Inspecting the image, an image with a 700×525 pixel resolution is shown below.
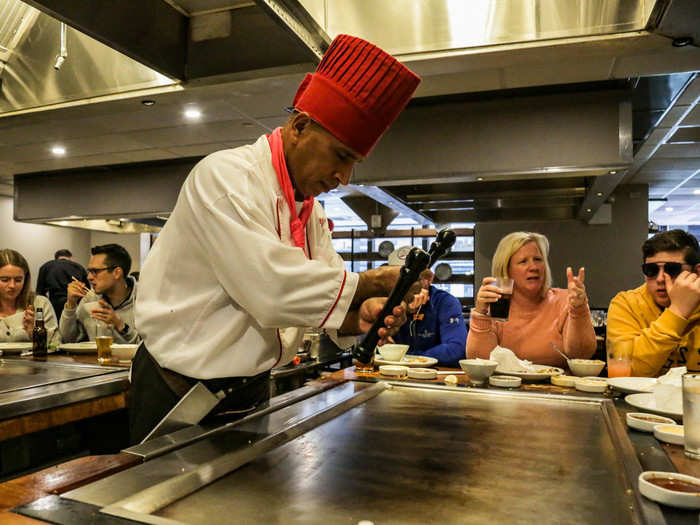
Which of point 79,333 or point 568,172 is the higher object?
point 568,172

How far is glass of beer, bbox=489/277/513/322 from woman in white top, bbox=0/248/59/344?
2.77m

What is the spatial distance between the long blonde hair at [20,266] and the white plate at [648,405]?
3624 millimetres

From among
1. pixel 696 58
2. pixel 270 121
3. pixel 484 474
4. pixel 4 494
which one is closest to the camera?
pixel 4 494

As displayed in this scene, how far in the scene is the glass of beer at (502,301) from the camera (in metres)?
2.08

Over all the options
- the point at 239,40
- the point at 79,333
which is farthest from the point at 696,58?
the point at 79,333

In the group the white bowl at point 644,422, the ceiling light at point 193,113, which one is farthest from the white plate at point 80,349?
the white bowl at point 644,422

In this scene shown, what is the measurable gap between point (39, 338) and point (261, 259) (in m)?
2.38

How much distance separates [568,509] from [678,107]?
321 centimetres

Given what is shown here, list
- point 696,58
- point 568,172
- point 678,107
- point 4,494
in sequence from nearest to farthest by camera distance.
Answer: point 4,494
point 696,58
point 678,107
point 568,172

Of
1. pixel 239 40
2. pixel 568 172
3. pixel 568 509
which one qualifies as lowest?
pixel 568 509

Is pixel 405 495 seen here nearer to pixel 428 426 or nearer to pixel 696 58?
pixel 428 426

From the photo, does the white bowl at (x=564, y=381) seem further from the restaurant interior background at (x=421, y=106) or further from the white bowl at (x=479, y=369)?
the restaurant interior background at (x=421, y=106)

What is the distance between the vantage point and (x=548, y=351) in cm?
258

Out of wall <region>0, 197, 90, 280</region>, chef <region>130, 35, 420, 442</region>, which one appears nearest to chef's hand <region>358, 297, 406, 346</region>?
chef <region>130, 35, 420, 442</region>
